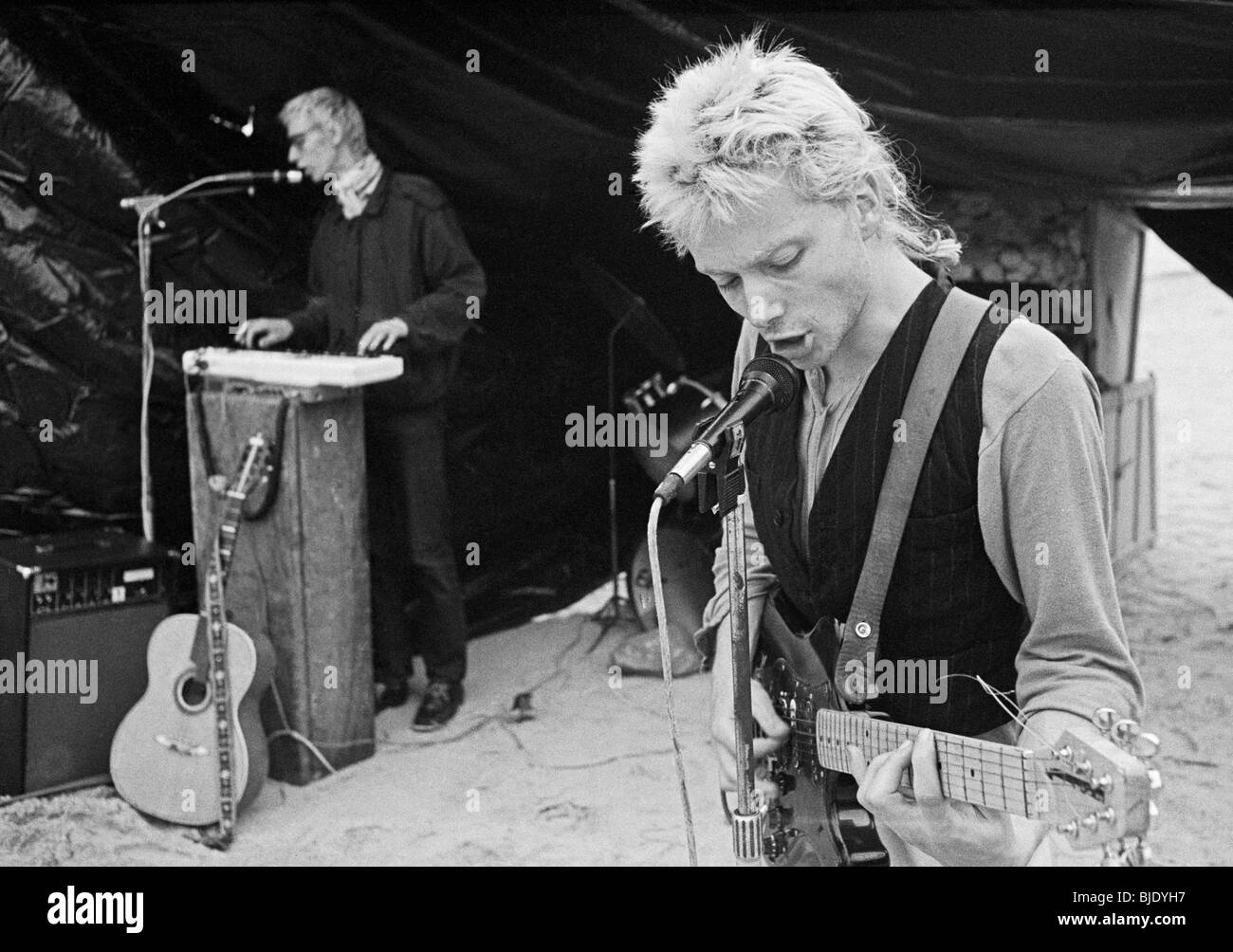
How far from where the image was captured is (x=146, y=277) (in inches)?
175

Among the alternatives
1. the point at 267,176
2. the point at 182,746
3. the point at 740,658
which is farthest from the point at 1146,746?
the point at 267,176

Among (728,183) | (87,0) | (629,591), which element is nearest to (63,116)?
(87,0)

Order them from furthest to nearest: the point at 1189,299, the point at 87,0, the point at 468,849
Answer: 1. the point at 1189,299
2. the point at 87,0
3. the point at 468,849

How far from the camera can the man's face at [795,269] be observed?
1.78m

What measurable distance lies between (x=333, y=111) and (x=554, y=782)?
2.30 metres

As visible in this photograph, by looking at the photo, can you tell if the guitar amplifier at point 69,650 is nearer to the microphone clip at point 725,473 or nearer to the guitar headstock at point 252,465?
the guitar headstock at point 252,465

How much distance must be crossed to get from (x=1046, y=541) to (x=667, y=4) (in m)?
2.64

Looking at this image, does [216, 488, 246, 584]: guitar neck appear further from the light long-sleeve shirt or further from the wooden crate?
the light long-sleeve shirt

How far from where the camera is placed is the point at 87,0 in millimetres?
4254

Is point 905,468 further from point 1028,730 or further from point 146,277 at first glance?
point 146,277

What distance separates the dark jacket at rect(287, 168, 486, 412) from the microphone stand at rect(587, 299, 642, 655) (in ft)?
3.09

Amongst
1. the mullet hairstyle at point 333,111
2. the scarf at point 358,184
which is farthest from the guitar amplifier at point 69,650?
the mullet hairstyle at point 333,111
